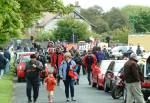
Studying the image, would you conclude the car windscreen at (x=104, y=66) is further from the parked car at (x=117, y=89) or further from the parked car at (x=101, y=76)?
the parked car at (x=117, y=89)

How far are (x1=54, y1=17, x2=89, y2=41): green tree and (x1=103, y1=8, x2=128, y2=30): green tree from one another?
37.5 m

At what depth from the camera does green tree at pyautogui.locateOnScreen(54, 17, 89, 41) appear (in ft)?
340

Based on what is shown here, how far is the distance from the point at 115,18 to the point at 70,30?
45.4m

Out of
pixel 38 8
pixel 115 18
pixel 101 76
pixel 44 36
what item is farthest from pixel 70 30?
pixel 101 76

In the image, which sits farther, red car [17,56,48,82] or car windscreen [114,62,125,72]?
red car [17,56,48,82]

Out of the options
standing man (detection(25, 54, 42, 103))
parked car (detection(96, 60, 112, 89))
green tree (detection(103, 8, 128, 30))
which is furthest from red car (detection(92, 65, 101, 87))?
green tree (detection(103, 8, 128, 30))

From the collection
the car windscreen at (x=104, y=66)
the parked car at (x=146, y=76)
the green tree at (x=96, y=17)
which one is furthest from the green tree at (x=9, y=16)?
the green tree at (x=96, y=17)

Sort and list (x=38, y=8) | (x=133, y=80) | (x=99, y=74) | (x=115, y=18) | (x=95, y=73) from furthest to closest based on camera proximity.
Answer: (x=115, y=18), (x=38, y=8), (x=95, y=73), (x=99, y=74), (x=133, y=80)

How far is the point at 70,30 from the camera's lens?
103562 mm

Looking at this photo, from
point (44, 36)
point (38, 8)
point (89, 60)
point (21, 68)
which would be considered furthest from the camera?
point (44, 36)

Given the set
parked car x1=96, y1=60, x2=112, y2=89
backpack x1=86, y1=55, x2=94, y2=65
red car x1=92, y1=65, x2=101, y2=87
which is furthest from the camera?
backpack x1=86, y1=55, x2=94, y2=65

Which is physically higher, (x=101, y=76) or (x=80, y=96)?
(x=101, y=76)

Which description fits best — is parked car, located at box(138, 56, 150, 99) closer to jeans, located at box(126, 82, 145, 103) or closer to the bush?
jeans, located at box(126, 82, 145, 103)

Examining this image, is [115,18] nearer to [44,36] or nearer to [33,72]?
[44,36]
